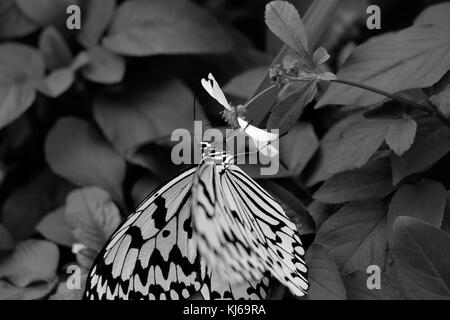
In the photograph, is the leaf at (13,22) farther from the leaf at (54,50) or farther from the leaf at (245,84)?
the leaf at (245,84)

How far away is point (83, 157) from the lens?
1.45m

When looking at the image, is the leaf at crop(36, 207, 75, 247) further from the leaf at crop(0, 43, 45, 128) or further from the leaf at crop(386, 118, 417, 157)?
the leaf at crop(386, 118, 417, 157)

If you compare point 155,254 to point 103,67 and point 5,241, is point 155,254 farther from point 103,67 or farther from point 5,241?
point 103,67

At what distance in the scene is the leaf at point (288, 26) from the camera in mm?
896

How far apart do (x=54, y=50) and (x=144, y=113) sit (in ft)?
0.87

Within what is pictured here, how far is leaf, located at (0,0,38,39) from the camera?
160 centimetres

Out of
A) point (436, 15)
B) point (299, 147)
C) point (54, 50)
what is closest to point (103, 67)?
point (54, 50)

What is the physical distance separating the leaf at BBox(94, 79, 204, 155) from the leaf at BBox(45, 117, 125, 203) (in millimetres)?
47

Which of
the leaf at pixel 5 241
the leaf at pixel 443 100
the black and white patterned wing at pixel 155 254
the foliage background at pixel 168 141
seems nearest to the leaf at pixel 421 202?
the foliage background at pixel 168 141

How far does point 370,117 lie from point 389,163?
0.09 metres

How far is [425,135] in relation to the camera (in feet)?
3.29

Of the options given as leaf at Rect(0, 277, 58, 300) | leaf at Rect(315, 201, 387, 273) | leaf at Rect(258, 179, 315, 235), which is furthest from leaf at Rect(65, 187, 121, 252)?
leaf at Rect(315, 201, 387, 273)

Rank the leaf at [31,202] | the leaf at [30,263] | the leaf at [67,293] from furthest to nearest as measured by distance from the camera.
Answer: the leaf at [31,202] < the leaf at [30,263] < the leaf at [67,293]
